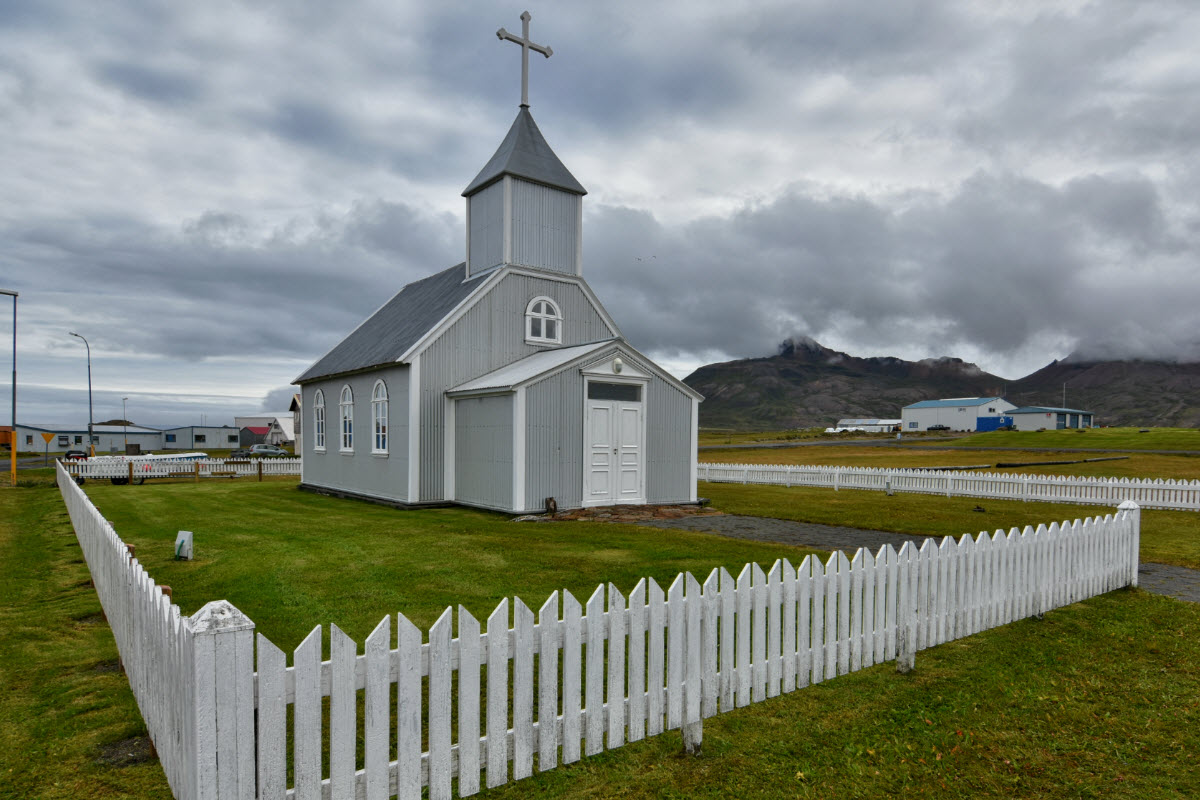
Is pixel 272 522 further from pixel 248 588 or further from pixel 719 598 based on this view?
pixel 719 598

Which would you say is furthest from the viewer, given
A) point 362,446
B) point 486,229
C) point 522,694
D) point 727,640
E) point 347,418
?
point 347,418

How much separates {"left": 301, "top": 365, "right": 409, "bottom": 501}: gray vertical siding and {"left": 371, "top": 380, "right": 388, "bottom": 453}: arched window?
0.77 ft

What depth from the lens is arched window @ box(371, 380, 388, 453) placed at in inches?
808

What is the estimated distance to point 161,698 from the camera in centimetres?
414

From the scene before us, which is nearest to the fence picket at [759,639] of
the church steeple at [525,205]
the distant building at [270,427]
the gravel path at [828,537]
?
the gravel path at [828,537]

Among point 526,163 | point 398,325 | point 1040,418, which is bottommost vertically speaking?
point 1040,418

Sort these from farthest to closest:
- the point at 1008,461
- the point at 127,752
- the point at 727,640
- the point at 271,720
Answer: the point at 1008,461
the point at 727,640
the point at 127,752
the point at 271,720

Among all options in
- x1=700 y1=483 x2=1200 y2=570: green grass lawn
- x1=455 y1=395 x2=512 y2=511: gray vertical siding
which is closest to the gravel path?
x1=700 y1=483 x2=1200 y2=570: green grass lawn

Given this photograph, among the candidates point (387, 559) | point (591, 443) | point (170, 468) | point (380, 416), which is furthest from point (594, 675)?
point (170, 468)

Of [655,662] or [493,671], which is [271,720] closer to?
[493,671]

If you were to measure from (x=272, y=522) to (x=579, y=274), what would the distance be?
10.9 m

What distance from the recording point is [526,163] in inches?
827

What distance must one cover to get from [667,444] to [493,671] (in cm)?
1560

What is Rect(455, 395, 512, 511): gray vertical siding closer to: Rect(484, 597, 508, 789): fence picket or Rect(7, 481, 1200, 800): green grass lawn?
Rect(7, 481, 1200, 800): green grass lawn
